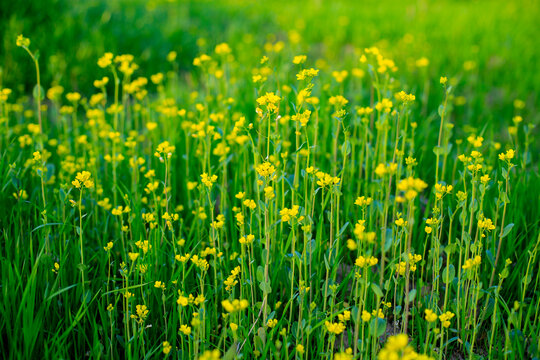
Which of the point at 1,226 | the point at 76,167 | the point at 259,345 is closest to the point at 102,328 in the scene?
the point at 259,345

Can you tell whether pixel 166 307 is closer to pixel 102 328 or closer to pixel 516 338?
pixel 102 328

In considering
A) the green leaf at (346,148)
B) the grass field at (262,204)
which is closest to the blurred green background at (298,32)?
the grass field at (262,204)

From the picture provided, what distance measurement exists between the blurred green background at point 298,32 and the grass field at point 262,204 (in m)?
0.04

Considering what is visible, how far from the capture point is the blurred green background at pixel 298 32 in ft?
16.5

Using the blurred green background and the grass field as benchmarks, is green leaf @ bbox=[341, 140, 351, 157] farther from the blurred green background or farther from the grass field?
the blurred green background

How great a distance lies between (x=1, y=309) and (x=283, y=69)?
293 cm

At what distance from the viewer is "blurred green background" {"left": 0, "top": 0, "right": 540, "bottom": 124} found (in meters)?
5.02

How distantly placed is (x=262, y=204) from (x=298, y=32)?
17.2 feet

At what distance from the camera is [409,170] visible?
2086 millimetres

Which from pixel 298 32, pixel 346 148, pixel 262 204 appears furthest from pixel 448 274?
pixel 298 32

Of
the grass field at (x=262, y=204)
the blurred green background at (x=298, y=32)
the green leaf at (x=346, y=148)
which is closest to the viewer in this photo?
the grass field at (x=262, y=204)

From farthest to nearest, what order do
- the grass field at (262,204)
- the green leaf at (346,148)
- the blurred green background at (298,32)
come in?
the blurred green background at (298,32) → the green leaf at (346,148) → the grass field at (262,204)

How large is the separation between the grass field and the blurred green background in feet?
0.13

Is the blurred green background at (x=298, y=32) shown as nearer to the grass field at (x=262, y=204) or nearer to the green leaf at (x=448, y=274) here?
the grass field at (x=262, y=204)
